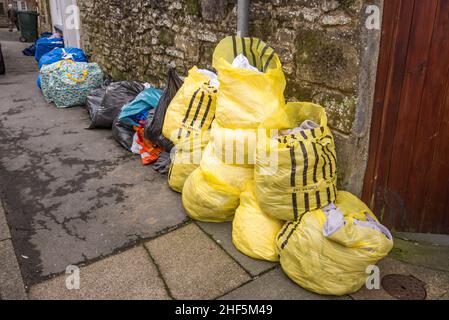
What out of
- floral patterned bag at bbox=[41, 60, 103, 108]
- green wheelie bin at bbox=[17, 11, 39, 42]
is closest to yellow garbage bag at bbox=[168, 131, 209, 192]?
floral patterned bag at bbox=[41, 60, 103, 108]

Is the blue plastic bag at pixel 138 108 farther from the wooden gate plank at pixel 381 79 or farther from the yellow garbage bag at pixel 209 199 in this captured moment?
the wooden gate plank at pixel 381 79

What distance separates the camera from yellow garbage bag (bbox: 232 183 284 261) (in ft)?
7.73

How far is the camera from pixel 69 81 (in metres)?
5.35

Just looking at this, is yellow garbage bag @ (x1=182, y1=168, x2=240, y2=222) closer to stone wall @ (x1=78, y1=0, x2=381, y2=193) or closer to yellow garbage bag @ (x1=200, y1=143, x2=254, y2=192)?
yellow garbage bag @ (x1=200, y1=143, x2=254, y2=192)

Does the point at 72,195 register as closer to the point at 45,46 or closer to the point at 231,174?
the point at 231,174

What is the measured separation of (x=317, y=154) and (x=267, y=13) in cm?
130

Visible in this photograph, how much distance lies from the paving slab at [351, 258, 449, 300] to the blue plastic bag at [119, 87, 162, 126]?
2.68 metres

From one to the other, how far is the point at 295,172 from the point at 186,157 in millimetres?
1121

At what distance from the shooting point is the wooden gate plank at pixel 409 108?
2165 millimetres

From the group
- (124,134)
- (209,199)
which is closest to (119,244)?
(209,199)

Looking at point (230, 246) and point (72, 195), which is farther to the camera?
point (72, 195)

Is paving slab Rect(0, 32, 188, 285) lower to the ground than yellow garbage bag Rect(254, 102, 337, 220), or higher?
lower
